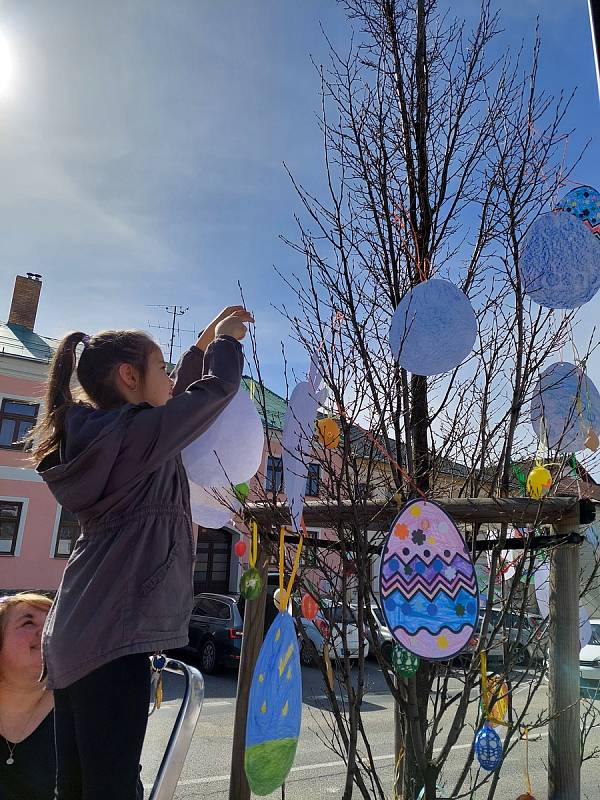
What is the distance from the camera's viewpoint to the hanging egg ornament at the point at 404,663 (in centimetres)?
176

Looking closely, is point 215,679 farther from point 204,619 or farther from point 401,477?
point 401,477

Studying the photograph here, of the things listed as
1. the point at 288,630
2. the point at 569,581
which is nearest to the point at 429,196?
the point at 569,581

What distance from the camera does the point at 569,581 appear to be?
199 centimetres

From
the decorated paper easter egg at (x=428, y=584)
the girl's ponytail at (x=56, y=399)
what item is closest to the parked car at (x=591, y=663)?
the decorated paper easter egg at (x=428, y=584)

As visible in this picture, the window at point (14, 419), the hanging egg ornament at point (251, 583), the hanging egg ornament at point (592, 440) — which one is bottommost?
the hanging egg ornament at point (251, 583)

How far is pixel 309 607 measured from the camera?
2066mm

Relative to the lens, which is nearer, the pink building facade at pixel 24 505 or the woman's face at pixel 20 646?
the woman's face at pixel 20 646

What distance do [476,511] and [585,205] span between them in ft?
3.91

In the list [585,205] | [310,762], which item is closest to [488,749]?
[585,205]

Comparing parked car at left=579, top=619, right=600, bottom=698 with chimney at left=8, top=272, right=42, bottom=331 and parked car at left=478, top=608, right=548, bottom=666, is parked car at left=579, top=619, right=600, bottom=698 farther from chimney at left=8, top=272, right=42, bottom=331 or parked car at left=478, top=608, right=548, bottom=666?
chimney at left=8, top=272, right=42, bottom=331

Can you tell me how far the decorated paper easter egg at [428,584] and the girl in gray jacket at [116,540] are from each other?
0.61 metres

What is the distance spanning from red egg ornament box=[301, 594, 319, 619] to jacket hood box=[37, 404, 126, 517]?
100cm

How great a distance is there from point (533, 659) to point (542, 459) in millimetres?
776

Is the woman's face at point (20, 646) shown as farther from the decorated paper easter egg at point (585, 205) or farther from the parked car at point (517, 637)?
the decorated paper easter egg at point (585, 205)
